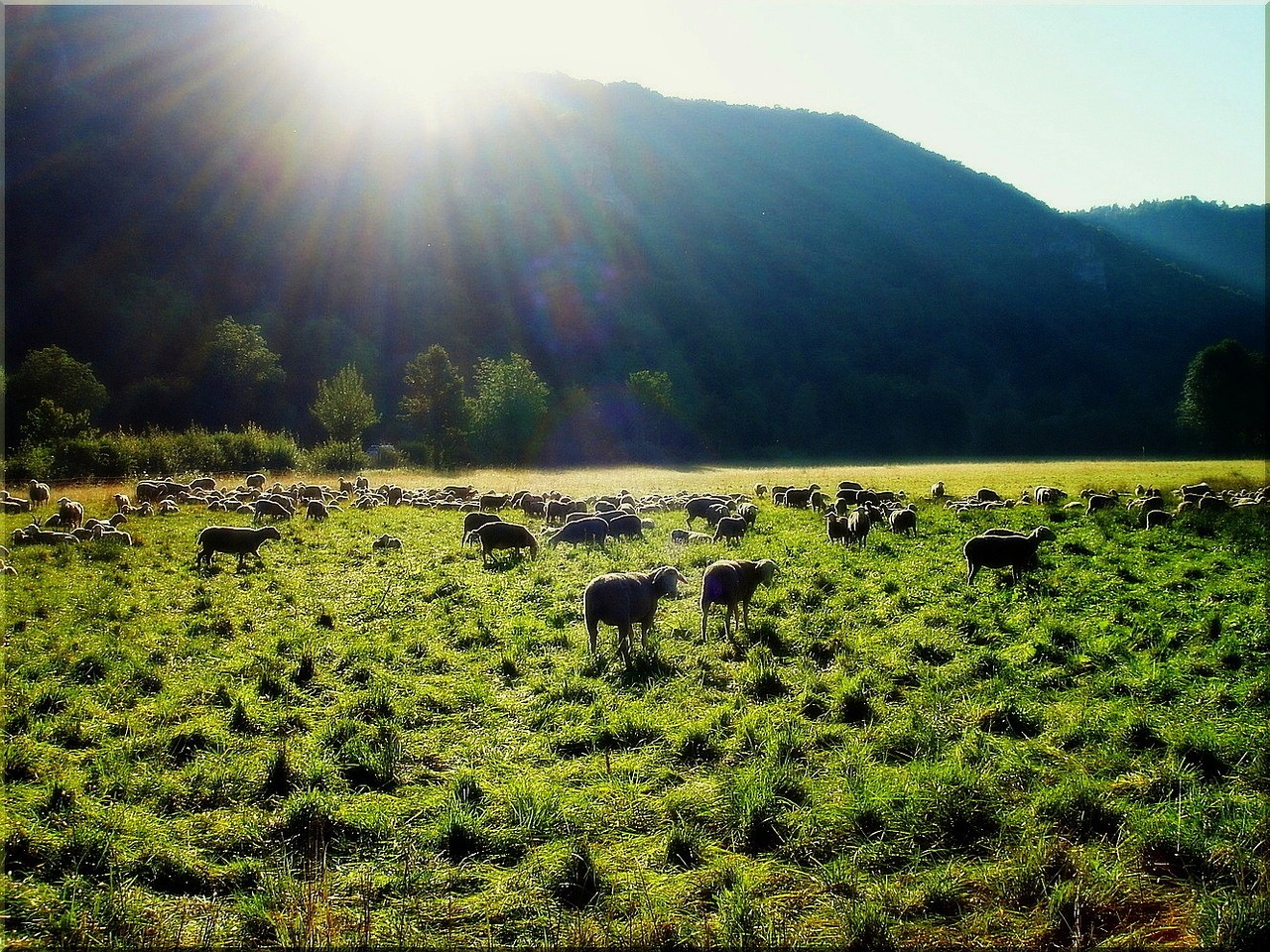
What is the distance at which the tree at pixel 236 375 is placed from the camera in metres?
77.8

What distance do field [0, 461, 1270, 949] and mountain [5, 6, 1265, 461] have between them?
65.8 m

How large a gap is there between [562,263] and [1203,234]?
543 feet

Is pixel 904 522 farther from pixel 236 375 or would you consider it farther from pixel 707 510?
pixel 236 375

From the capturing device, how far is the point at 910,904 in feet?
14.6

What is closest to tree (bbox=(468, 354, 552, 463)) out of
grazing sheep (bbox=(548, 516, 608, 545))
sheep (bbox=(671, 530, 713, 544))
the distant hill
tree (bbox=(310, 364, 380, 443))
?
tree (bbox=(310, 364, 380, 443))

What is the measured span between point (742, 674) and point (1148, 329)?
16878 centimetres

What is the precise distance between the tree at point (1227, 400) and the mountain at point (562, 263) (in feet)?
39.6

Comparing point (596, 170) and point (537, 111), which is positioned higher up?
point (537, 111)

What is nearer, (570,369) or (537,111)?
(570,369)

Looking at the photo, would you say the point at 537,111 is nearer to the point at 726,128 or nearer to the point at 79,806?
the point at 726,128

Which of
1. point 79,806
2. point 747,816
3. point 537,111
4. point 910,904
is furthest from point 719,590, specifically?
point 537,111

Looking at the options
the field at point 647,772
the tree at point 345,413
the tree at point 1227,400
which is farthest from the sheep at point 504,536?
the tree at point 1227,400

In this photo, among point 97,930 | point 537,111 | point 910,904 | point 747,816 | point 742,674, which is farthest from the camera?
point 537,111

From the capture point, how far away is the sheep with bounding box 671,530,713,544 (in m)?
19.9
